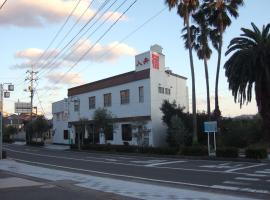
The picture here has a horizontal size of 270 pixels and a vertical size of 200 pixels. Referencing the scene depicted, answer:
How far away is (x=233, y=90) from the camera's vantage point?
4181 cm

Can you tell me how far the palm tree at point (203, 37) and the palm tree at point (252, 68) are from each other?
596 centimetres

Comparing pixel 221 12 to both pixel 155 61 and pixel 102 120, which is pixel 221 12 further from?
pixel 102 120

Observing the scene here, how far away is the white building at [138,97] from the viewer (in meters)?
53.1

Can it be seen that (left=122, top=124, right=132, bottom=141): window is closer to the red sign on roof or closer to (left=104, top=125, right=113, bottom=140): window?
(left=104, top=125, right=113, bottom=140): window

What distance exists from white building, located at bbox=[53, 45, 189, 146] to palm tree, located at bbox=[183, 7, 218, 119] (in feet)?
19.6

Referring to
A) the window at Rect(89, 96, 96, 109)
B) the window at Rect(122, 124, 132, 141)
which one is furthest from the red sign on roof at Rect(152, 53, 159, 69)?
the window at Rect(89, 96, 96, 109)

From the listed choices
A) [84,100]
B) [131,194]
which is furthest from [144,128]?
[131,194]

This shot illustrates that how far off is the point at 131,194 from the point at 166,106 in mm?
37194

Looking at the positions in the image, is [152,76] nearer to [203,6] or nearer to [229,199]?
[203,6]

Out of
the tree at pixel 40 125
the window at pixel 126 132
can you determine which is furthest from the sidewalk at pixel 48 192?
the tree at pixel 40 125

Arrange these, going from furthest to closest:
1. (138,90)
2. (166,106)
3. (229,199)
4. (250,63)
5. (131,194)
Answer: (138,90)
(166,106)
(250,63)
(131,194)
(229,199)

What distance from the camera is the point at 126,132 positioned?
189ft

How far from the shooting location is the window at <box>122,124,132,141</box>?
56.8 m

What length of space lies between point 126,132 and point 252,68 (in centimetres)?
2137
